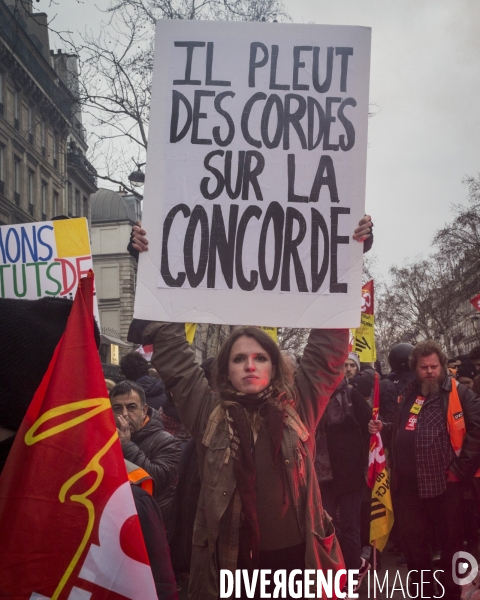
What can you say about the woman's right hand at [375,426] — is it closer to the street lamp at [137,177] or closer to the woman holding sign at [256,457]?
the woman holding sign at [256,457]

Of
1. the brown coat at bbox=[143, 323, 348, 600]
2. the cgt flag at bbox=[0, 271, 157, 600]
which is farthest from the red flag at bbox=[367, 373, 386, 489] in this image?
the cgt flag at bbox=[0, 271, 157, 600]

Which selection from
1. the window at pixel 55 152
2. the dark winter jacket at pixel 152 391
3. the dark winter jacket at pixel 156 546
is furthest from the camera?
the window at pixel 55 152

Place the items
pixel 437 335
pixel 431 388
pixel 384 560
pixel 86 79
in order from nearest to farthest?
1. pixel 431 388
2. pixel 384 560
3. pixel 86 79
4. pixel 437 335

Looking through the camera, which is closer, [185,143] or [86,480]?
[86,480]

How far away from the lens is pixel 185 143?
10.9 ft

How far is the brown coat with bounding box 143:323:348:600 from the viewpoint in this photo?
9.66ft

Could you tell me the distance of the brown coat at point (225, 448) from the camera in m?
2.94

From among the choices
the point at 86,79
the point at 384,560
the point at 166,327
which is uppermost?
the point at 86,79

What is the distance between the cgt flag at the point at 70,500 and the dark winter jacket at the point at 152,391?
5.49 metres

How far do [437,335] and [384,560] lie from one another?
5718cm

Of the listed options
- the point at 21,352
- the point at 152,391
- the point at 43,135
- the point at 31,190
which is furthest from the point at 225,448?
the point at 43,135

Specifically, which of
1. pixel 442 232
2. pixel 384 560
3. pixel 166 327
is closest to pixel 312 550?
pixel 166 327

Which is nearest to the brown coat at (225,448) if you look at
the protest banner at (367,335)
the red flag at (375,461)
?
the red flag at (375,461)

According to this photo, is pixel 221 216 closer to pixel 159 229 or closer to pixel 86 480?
pixel 159 229
